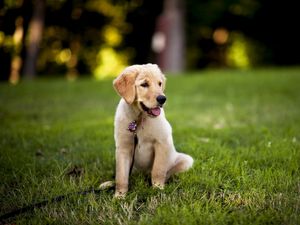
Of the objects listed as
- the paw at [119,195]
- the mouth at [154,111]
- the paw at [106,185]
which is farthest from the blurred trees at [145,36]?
the paw at [119,195]

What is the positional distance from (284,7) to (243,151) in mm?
22121

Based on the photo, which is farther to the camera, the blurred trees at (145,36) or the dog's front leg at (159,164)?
the blurred trees at (145,36)

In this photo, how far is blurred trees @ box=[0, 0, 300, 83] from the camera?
22219 millimetres

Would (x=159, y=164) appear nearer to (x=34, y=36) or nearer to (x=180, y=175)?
(x=180, y=175)

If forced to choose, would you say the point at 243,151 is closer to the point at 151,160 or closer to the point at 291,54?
the point at 151,160

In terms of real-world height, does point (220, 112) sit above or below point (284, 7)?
below

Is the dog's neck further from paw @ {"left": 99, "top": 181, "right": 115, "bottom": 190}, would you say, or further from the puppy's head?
paw @ {"left": 99, "top": 181, "right": 115, "bottom": 190}

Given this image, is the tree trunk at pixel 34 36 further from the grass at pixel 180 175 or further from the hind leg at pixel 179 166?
the hind leg at pixel 179 166

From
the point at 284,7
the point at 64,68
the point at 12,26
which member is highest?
the point at 284,7

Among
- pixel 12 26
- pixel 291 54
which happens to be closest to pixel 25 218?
pixel 12 26

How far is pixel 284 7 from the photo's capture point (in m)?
24.6

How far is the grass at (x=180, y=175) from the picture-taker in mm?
3023

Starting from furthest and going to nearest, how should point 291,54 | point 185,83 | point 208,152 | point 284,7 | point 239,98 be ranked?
point 291,54 < point 284,7 < point 185,83 < point 239,98 < point 208,152

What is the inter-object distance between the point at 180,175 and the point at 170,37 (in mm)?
15740
